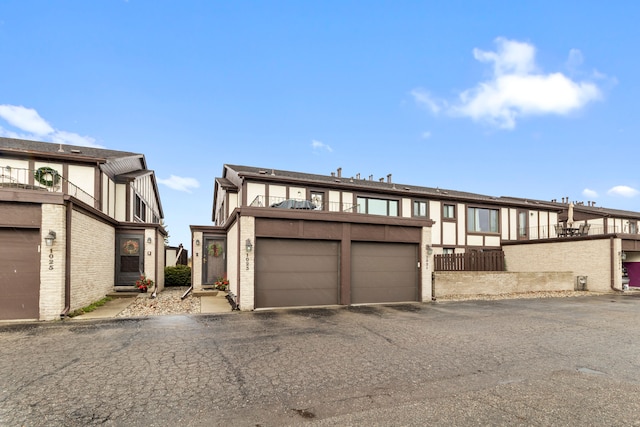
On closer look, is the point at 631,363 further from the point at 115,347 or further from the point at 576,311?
the point at 115,347

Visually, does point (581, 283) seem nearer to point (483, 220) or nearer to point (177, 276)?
point (483, 220)

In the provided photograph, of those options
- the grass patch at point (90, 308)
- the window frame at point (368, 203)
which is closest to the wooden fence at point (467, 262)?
the window frame at point (368, 203)

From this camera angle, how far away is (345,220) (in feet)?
43.9

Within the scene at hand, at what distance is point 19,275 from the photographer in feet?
32.1

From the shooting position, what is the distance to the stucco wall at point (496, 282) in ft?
53.3

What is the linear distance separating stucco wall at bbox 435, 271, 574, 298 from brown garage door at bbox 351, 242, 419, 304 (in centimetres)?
214

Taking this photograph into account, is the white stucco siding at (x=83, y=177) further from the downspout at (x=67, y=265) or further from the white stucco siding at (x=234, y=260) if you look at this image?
the white stucco siding at (x=234, y=260)

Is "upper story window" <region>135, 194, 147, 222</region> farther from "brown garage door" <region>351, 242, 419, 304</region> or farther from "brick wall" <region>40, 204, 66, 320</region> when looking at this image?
"brown garage door" <region>351, 242, 419, 304</region>

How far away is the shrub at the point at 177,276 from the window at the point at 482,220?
20582 mm

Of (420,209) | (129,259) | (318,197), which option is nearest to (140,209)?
(129,259)

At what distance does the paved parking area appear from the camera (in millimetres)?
4148

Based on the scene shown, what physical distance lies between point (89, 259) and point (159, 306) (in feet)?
10.4

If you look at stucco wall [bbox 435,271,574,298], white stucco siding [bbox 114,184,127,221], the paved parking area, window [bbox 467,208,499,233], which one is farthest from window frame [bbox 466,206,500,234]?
white stucco siding [bbox 114,184,127,221]

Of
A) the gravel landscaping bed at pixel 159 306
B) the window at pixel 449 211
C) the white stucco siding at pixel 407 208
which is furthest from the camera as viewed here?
the window at pixel 449 211
